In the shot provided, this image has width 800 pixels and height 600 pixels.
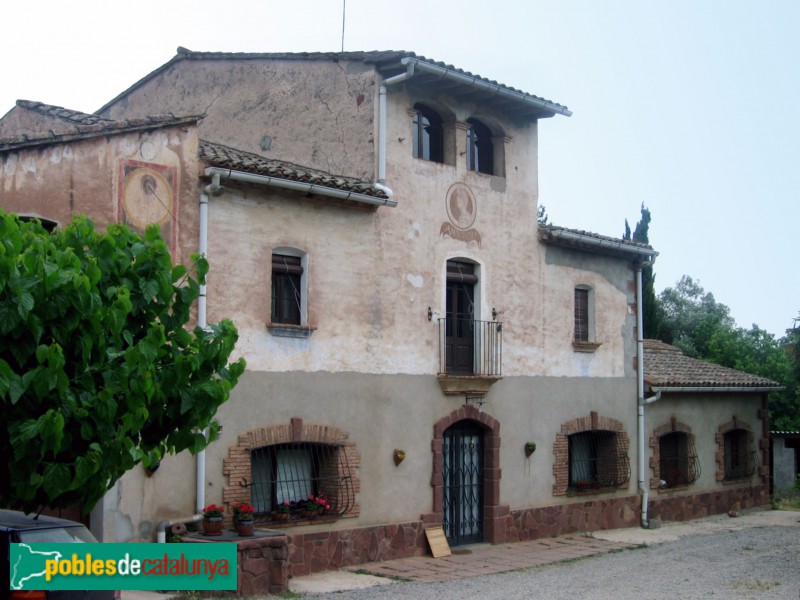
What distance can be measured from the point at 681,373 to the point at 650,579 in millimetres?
8596

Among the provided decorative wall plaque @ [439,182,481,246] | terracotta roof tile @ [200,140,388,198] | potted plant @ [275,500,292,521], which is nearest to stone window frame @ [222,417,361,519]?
potted plant @ [275,500,292,521]

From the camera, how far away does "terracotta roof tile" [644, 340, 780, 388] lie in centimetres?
2055

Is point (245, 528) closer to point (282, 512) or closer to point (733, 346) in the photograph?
point (282, 512)

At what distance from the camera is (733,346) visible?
34.2 m

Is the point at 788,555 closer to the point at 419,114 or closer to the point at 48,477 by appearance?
the point at 419,114

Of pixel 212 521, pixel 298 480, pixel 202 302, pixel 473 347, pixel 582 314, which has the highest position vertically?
pixel 582 314

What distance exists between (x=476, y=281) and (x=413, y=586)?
18.9 ft

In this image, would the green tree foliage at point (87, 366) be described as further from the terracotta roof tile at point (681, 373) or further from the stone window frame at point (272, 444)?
the terracotta roof tile at point (681, 373)

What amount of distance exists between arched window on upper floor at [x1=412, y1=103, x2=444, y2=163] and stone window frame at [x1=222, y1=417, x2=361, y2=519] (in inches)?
199

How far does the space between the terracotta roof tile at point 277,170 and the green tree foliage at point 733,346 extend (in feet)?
48.8

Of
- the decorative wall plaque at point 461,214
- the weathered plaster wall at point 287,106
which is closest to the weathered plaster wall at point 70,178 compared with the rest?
the weathered plaster wall at point 287,106

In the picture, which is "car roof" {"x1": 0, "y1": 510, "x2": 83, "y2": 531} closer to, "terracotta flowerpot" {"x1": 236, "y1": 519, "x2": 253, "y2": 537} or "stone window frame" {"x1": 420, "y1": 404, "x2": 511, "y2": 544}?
"terracotta flowerpot" {"x1": 236, "y1": 519, "x2": 253, "y2": 537}

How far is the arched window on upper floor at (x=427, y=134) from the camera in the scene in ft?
53.8

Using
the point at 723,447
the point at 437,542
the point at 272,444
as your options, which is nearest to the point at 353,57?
the point at 272,444
